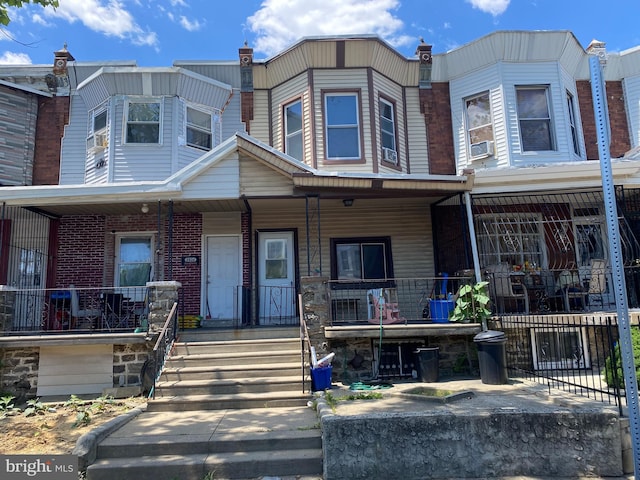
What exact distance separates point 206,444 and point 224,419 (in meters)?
0.91

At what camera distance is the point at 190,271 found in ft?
34.6

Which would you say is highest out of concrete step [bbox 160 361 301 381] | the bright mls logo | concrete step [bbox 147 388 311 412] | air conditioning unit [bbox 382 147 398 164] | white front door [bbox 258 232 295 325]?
air conditioning unit [bbox 382 147 398 164]

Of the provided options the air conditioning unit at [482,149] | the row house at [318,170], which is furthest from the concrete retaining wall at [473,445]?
the air conditioning unit at [482,149]

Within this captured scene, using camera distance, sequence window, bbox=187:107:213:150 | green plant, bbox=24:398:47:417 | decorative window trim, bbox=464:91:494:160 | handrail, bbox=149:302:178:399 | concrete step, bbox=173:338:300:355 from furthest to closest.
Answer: window, bbox=187:107:213:150 < decorative window trim, bbox=464:91:494:160 < concrete step, bbox=173:338:300:355 < handrail, bbox=149:302:178:399 < green plant, bbox=24:398:47:417

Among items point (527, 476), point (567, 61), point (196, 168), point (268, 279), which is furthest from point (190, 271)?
point (567, 61)

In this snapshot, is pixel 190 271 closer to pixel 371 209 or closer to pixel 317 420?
pixel 371 209

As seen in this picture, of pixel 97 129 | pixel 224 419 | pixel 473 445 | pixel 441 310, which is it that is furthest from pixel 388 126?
pixel 473 445

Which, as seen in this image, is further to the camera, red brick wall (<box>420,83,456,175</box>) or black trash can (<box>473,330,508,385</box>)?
red brick wall (<box>420,83,456,175</box>)

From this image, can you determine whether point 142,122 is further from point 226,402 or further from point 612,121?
point 612,121

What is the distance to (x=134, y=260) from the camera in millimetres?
10883

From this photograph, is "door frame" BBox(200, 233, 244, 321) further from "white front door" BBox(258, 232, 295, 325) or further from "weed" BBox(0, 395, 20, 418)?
"weed" BBox(0, 395, 20, 418)

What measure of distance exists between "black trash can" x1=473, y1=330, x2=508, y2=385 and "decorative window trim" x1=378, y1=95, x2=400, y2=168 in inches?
211

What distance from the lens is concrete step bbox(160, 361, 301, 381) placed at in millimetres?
7223

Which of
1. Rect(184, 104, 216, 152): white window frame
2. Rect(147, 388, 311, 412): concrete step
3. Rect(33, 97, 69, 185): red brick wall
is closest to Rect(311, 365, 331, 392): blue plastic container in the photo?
Rect(147, 388, 311, 412): concrete step
